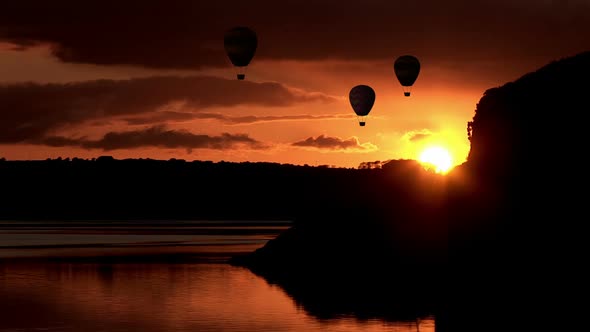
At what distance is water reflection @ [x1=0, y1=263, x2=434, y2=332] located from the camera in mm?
61500

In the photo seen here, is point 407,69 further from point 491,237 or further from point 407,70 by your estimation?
point 491,237

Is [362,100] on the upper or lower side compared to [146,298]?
upper

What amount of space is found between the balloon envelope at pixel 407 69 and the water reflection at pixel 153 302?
35226 millimetres

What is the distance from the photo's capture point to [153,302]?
2928 inches

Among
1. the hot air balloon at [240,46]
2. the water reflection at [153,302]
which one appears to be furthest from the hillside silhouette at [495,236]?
the hot air balloon at [240,46]

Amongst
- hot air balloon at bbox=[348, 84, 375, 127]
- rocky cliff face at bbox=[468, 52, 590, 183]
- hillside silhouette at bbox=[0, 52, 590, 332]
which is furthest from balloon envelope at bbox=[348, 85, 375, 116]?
rocky cliff face at bbox=[468, 52, 590, 183]

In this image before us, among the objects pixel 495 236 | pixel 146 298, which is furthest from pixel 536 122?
pixel 146 298

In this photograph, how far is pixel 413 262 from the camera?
8400 centimetres

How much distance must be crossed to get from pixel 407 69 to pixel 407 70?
0.34 feet

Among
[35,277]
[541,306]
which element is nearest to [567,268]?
[541,306]

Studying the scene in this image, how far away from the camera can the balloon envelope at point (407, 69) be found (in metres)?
130

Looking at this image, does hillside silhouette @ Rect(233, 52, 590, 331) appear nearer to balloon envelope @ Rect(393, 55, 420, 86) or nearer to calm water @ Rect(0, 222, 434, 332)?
calm water @ Rect(0, 222, 434, 332)

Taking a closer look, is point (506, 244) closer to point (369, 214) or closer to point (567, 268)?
point (567, 268)

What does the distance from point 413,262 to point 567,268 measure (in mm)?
25308
